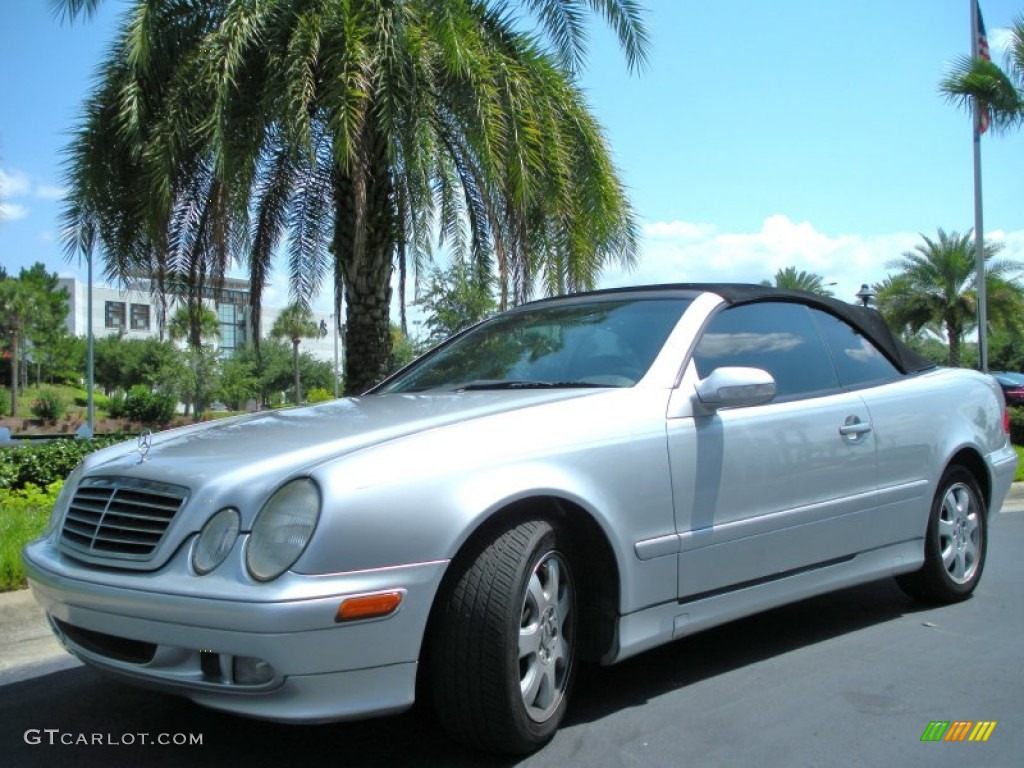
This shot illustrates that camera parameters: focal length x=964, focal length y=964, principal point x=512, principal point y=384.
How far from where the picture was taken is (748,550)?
3717mm

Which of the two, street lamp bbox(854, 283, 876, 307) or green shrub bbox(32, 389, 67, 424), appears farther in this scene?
green shrub bbox(32, 389, 67, 424)

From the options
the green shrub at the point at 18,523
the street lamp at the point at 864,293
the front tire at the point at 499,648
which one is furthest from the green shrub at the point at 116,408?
the front tire at the point at 499,648

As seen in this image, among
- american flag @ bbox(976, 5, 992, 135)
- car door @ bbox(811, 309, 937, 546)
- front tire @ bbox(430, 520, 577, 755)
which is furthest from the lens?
american flag @ bbox(976, 5, 992, 135)

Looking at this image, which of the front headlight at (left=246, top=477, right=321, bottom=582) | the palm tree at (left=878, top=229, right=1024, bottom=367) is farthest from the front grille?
the palm tree at (left=878, top=229, right=1024, bottom=367)

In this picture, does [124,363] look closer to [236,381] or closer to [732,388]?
[236,381]

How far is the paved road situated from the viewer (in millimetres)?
3129

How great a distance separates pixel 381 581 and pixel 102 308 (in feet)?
376

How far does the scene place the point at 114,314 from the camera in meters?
103

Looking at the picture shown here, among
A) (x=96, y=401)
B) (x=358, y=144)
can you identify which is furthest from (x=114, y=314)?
(x=358, y=144)

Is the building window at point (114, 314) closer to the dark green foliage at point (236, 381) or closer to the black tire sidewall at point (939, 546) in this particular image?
the dark green foliage at point (236, 381)

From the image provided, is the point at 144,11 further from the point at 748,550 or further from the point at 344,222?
the point at 748,550

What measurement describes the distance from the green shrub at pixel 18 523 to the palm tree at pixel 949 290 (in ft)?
103

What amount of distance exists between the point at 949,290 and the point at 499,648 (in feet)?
113

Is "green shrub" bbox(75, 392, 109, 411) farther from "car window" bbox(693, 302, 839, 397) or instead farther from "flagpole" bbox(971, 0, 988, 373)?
"car window" bbox(693, 302, 839, 397)
